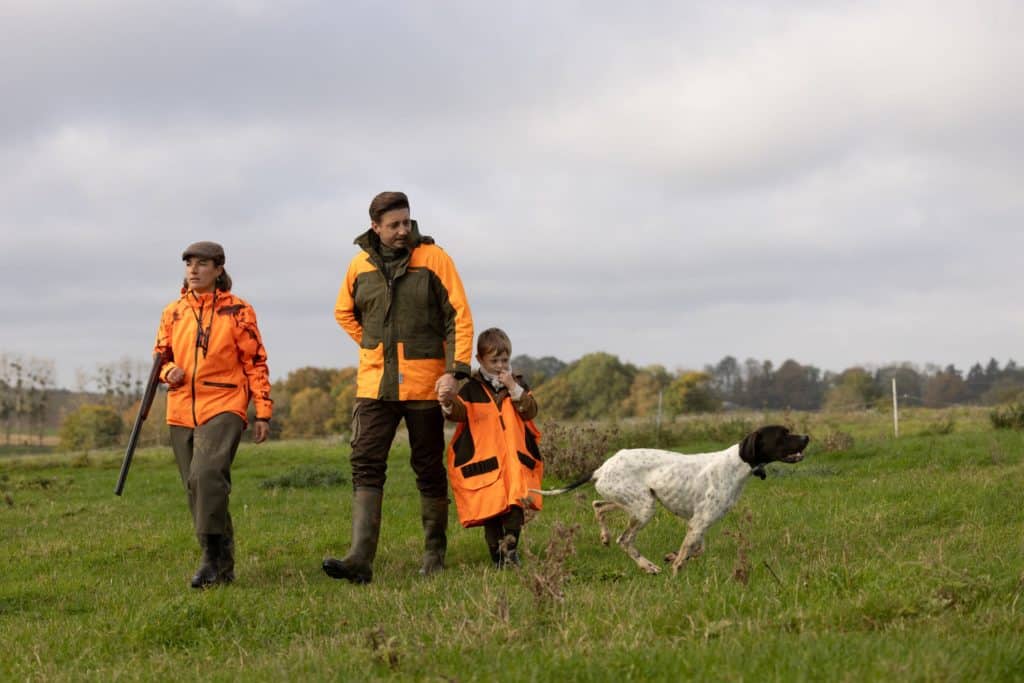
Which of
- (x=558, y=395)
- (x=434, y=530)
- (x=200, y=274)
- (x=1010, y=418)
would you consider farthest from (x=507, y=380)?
(x=558, y=395)

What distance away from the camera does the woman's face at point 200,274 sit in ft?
24.6

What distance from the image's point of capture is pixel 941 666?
376 centimetres

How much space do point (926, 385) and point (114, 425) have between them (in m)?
58.9

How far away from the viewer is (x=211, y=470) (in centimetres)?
724

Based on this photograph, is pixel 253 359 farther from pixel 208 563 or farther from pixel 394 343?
pixel 208 563

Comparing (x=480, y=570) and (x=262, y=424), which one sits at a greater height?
(x=262, y=424)

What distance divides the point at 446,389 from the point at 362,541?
126cm

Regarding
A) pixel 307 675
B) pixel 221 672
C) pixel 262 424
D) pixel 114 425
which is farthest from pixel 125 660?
pixel 114 425

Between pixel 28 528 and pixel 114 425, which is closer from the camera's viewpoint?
pixel 28 528

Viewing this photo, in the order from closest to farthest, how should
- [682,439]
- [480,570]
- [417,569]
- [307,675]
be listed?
[307,675], [480,570], [417,569], [682,439]

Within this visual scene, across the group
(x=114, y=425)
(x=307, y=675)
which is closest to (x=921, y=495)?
(x=307, y=675)

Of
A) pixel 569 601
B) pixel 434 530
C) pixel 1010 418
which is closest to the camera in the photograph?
pixel 569 601

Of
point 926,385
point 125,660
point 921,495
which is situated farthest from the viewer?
point 926,385

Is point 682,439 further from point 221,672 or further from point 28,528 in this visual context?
point 221,672
